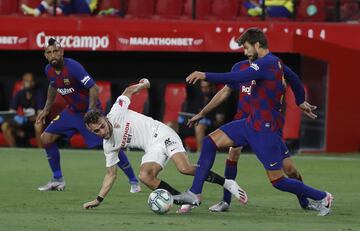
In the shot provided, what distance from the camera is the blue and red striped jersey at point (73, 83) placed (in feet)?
45.4

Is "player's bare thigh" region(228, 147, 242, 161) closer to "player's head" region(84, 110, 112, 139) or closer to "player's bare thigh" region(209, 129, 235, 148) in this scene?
"player's bare thigh" region(209, 129, 235, 148)

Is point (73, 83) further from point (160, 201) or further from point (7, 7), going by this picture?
point (7, 7)

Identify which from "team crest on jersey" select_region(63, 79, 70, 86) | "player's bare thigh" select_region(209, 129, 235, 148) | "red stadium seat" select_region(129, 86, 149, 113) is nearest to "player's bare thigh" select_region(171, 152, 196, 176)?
"player's bare thigh" select_region(209, 129, 235, 148)

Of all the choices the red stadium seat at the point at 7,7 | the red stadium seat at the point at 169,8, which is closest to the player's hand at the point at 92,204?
the red stadium seat at the point at 169,8

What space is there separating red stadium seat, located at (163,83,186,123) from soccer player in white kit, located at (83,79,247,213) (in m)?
10.8

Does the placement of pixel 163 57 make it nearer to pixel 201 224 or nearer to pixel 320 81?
pixel 320 81

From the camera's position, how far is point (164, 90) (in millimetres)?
23312

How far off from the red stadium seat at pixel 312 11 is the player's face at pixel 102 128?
35.8 feet

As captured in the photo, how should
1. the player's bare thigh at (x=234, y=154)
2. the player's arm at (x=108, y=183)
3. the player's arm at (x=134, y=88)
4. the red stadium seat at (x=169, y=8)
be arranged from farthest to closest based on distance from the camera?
the red stadium seat at (x=169, y=8) < the player's arm at (x=134, y=88) < the player's bare thigh at (x=234, y=154) < the player's arm at (x=108, y=183)

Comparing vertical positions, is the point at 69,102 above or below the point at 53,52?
below

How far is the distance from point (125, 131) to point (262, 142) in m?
1.45

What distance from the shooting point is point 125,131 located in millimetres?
11352

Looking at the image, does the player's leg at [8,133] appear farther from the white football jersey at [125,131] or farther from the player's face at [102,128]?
the player's face at [102,128]

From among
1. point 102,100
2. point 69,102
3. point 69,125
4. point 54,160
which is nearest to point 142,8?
point 102,100
